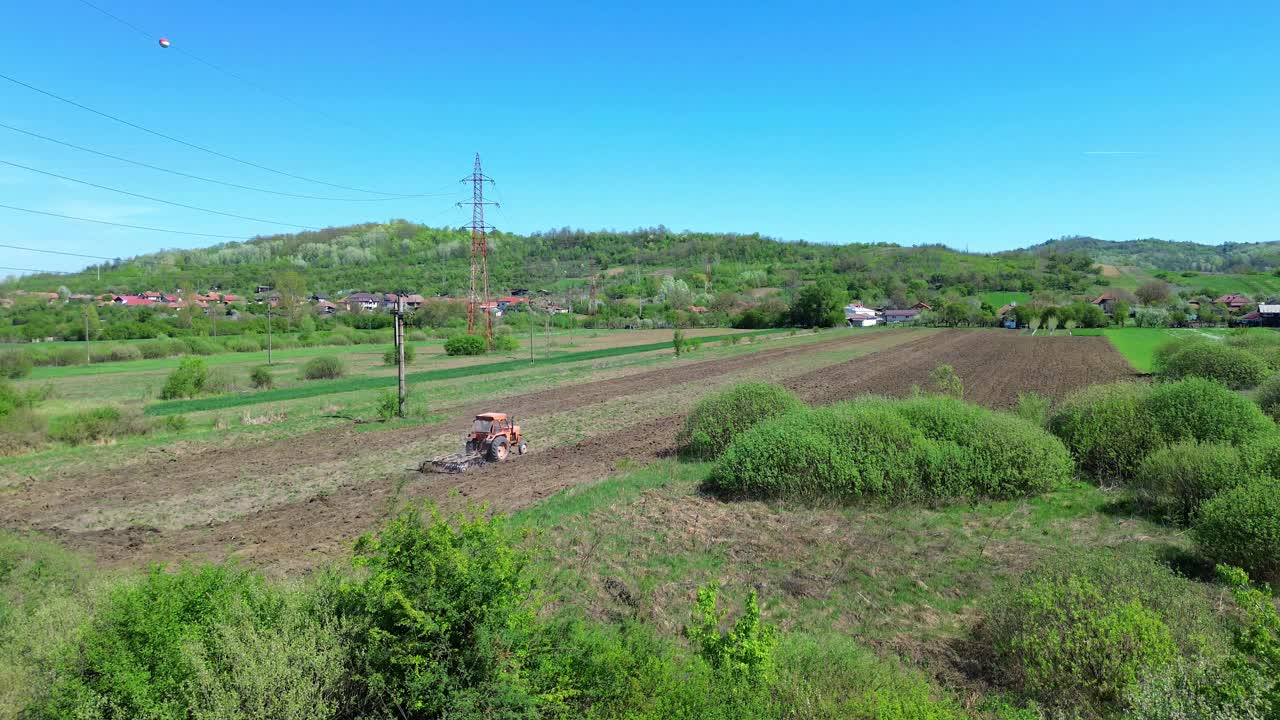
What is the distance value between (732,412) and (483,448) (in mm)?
6906

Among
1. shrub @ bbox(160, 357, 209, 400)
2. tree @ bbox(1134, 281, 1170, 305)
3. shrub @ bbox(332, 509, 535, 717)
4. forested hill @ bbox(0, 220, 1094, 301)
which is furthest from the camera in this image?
forested hill @ bbox(0, 220, 1094, 301)

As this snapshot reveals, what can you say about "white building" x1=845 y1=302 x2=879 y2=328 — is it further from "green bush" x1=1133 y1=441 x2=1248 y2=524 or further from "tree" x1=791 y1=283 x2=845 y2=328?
"green bush" x1=1133 y1=441 x2=1248 y2=524

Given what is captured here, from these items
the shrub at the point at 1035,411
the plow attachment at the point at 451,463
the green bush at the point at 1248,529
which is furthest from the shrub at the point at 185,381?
the green bush at the point at 1248,529

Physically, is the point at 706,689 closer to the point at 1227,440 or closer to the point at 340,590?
the point at 340,590

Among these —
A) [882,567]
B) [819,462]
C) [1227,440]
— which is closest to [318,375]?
[819,462]

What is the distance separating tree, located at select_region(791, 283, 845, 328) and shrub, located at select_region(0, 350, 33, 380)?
301 feet

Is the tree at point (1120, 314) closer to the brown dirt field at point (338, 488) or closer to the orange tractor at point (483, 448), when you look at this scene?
the brown dirt field at point (338, 488)

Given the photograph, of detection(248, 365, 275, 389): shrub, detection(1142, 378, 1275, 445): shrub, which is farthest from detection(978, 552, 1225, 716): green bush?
detection(248, 365, 275, 389): shrub

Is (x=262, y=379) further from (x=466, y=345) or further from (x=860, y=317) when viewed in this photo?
(x=860, y=317)

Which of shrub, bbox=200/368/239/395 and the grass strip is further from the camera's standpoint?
shrub, bbox=200/368/239/395

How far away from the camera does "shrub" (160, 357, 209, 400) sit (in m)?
32.9

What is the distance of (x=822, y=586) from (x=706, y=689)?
459 cm

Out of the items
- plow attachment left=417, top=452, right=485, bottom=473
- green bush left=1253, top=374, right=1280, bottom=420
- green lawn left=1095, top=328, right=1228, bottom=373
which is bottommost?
plow attachment left=417, top=452, right=485, bottom=473

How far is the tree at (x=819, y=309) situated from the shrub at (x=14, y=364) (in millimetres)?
91755
